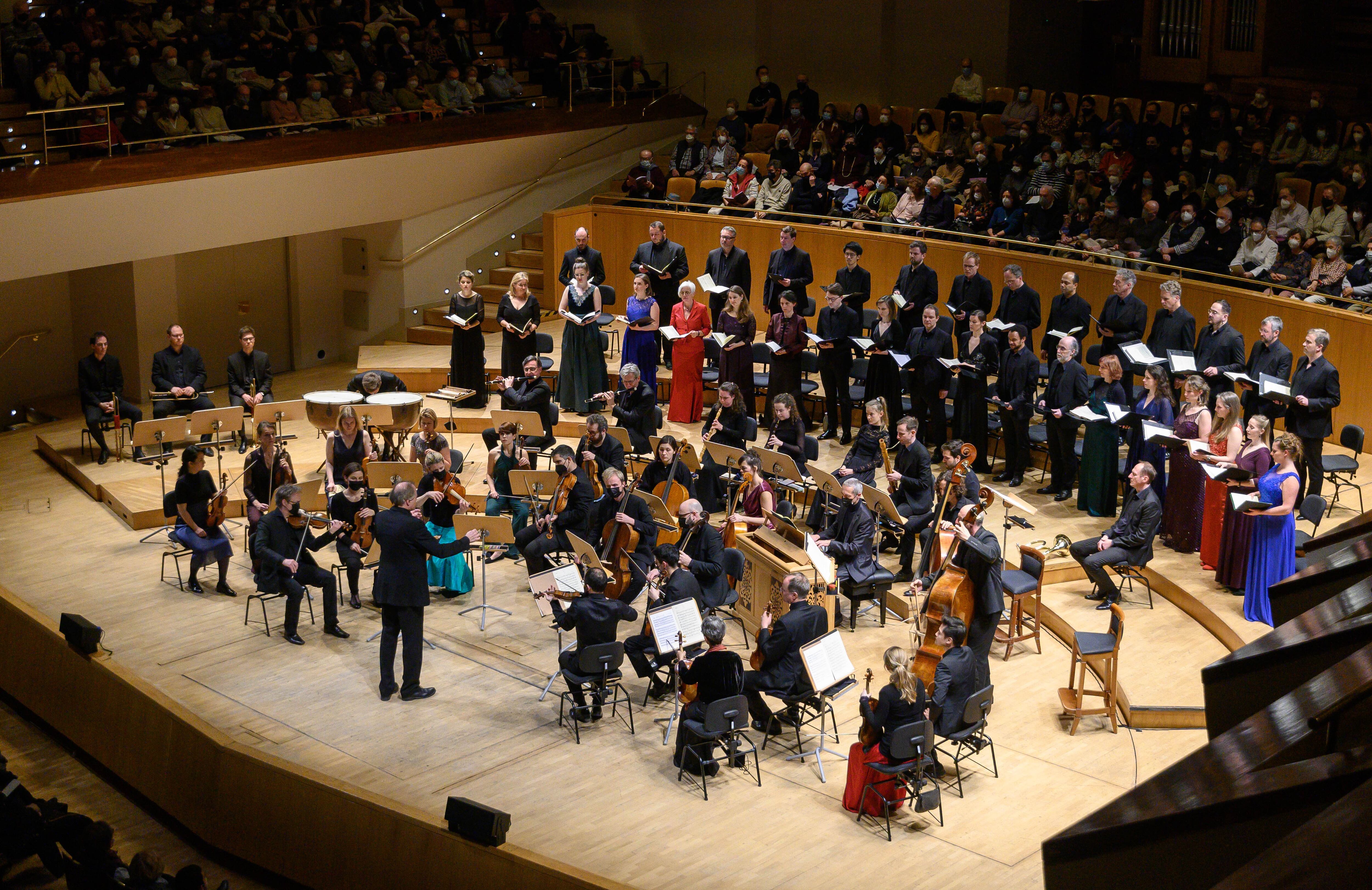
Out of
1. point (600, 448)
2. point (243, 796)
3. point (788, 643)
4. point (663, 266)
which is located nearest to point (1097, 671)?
point (788, 643)

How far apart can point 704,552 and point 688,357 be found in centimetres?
409

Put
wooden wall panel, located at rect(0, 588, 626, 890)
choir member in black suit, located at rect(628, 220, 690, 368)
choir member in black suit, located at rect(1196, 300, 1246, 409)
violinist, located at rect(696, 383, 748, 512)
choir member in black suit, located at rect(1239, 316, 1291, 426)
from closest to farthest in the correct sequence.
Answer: wooden wall panel, located at rect(0, 588, 626, 890), choir member in black suit, located at rect(1239, 316, 1291, 426), choir member in black suit, located at rect(1196, 300, 1246, 409), violinist, located at rect(696, 383, 748, 512), choir member in black suit, located at rect(628, 220, 690, 368)

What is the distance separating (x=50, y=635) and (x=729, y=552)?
4.67 m

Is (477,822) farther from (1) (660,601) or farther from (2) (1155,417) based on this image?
(2) (1155,417)

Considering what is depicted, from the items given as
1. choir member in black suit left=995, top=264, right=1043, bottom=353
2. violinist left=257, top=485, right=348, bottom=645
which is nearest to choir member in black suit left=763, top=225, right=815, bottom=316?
choir member in black suit left=995, top=264, right=1043, bottom=353

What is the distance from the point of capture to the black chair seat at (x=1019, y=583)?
360 inches

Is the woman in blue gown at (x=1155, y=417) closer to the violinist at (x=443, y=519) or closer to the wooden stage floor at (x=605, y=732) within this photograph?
the wooden stage floor at (x=605, y=732)

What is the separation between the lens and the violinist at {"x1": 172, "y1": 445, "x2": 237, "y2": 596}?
10367 millimetres

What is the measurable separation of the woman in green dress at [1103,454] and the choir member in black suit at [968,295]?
1740mm

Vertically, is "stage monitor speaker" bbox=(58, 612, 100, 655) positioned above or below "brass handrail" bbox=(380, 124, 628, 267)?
below

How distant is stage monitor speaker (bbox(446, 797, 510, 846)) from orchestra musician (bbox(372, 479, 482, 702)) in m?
1.87

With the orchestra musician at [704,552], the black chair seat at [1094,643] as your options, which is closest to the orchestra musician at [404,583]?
the orchestra musician at [704,552]

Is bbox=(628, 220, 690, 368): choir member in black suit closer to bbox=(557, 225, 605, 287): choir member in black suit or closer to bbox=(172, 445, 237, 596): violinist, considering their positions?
bbox=(557, 225, 605, 287): choir member in black suit

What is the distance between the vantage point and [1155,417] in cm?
1065
